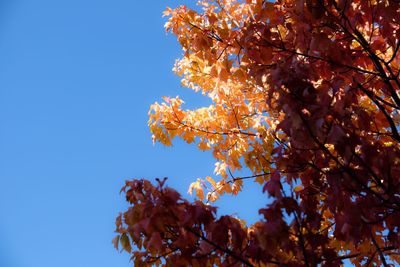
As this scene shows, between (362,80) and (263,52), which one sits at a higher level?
(263,52)

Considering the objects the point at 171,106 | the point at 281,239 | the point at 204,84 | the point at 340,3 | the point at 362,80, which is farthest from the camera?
the point at 204,84

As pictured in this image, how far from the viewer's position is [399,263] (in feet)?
15.8

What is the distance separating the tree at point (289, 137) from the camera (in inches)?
99.3

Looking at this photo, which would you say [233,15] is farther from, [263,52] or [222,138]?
[222,138]

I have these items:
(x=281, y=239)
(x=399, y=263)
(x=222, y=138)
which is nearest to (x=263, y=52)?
(x=222, y=138)

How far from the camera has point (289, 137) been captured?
3.33 m

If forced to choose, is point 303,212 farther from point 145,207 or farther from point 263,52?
point 263,52

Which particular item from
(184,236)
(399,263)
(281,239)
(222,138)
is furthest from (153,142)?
(399,263)

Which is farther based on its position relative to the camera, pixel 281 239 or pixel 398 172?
pixel 398 172

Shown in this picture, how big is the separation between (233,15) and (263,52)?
1.09m

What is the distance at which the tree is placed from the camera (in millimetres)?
2523

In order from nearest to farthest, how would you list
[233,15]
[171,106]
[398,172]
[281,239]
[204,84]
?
1. [281,239]
2. [398,172]
3. [233,15]
4. [171,106]
5. [204,84]

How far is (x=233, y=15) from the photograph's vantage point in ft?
15.3

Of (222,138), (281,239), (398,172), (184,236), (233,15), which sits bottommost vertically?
(281,239)
